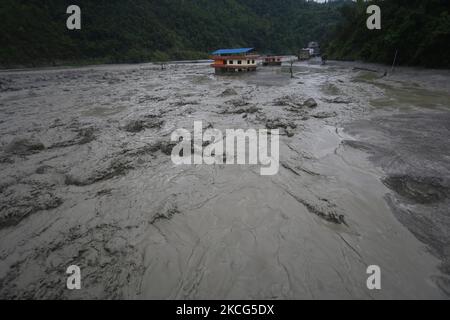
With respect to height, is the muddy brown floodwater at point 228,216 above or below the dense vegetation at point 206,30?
below

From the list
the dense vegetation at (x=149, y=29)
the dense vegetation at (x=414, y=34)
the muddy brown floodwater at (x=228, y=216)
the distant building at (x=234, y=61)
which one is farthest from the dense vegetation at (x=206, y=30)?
the muddy brown floodwater at (x=228, y=216)

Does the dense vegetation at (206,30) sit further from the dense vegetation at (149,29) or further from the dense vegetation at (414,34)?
the dense vegetation at (149,29)

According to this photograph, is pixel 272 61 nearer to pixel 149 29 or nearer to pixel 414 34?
pixel 414 34

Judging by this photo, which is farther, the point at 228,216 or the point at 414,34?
the point at 414,34

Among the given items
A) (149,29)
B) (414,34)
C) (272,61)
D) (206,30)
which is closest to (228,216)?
(414,34)

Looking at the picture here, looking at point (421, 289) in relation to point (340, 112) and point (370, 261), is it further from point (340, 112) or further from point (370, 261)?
point (340, 112)

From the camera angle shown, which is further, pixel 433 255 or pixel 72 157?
pixel 72 157

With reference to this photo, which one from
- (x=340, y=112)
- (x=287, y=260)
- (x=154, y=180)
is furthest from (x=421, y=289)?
(x=340, y=112)
